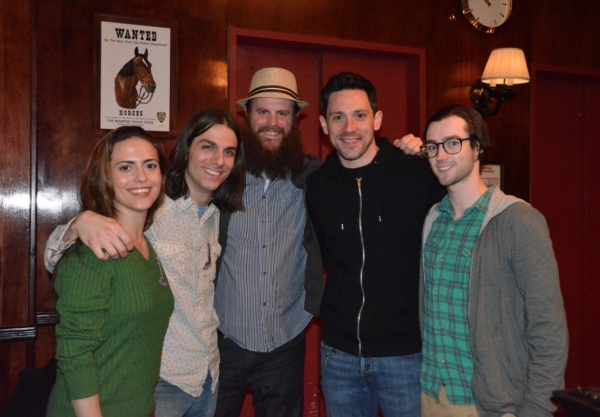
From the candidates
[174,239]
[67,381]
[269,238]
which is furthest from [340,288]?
[67,381]

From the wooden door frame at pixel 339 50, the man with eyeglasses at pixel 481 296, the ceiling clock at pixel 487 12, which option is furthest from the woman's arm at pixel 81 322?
the ceiling clock at pixel 487 12

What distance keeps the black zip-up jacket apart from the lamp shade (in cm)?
160

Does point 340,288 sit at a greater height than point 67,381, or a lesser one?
greater

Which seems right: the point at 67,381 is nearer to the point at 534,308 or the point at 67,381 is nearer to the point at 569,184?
the point at 534,308

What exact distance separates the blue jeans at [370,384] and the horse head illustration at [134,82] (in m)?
1.87

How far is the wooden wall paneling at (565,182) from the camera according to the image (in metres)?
4.59

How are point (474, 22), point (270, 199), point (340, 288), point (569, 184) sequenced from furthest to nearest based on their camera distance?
point (569, 184)
point (474, 22)
point (270, 199)
point (340, 288)

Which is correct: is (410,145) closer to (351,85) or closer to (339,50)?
(351,85)

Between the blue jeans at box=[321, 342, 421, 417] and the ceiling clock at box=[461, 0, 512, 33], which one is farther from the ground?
the ceiling clock at box=[461, 0, 512, 33]

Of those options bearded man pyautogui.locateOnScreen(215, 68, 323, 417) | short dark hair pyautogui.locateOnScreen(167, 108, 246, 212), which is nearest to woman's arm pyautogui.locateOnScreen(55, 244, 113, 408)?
short dark hair pyautogui.locateOnScreen(167, 108, 246, 212)

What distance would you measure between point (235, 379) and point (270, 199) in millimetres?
896

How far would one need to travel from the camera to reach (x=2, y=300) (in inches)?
117

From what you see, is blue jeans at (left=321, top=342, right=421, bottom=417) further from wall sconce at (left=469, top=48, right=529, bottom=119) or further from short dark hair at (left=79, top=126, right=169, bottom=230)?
wall sconce at (left=469, top=48, right=529, bottom=119)

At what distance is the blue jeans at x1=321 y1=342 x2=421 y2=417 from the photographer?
2287 mm
